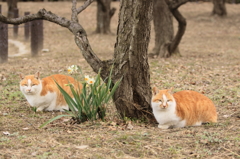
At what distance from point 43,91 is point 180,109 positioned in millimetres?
2363

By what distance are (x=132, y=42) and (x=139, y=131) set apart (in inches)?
50.3

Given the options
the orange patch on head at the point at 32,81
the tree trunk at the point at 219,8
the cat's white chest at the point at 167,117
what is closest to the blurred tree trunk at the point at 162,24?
the orange patch on head at the point at 32,81

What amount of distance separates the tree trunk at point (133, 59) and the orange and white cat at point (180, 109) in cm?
31

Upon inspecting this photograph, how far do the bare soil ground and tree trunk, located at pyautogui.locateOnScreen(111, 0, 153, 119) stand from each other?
0.84ft

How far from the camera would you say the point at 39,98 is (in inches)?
251

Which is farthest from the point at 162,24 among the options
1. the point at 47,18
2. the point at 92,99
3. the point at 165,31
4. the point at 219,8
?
the point at 219,8

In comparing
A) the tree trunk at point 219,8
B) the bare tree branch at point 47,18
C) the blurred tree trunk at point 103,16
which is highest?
the tree trunk at point 219,8

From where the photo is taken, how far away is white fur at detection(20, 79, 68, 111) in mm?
6235

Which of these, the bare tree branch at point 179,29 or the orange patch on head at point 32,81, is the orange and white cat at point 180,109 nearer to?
the orange patch on head at point 32,81

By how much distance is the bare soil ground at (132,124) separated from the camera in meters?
4.14

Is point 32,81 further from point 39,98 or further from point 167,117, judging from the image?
point 167,117

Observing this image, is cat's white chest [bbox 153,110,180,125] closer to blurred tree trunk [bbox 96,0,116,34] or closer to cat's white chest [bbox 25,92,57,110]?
cat's white chest [bbox 25,92,57,110]

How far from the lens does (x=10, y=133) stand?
502 cm

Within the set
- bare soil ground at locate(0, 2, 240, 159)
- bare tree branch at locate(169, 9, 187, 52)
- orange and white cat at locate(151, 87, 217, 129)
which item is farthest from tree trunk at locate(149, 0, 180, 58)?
orange and white cat at locate(151, 87, 217, 129)
